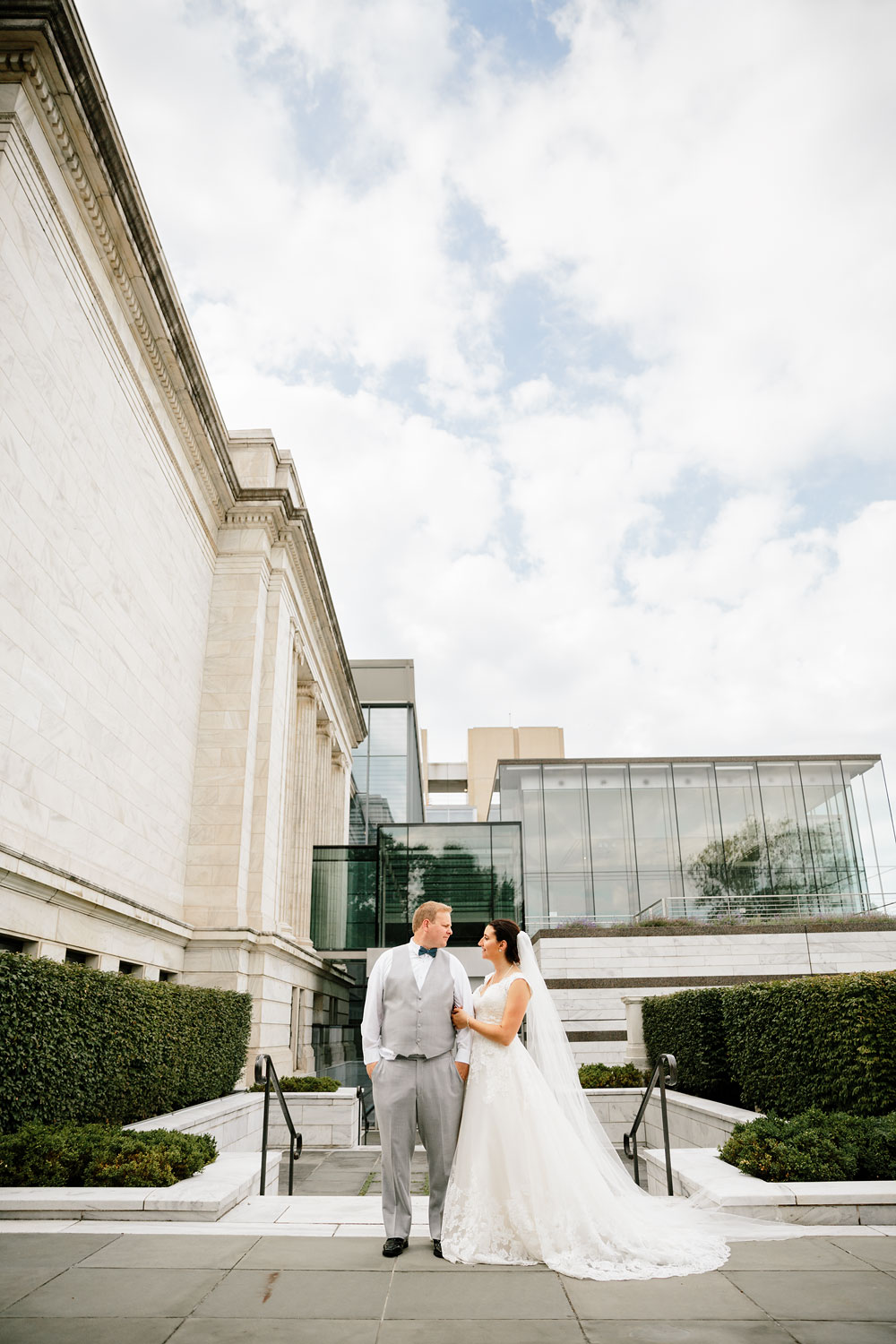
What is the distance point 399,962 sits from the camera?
577 centimetres

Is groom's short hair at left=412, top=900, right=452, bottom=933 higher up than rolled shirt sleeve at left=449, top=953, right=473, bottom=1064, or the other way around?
groom's short hair at left=412, top=900, right=452, bottom=933

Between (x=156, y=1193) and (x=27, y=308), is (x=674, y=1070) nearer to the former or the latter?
(x=156, y=1193)

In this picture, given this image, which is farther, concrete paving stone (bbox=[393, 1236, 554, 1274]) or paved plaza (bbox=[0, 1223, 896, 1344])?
concrete paving stone (bbox=[393, 1236, 554, 1274])

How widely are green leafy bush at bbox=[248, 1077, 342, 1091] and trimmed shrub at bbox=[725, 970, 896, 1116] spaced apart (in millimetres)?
7198

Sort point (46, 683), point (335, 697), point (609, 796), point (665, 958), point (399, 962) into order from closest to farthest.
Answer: point (399, 962), point (46, 683), point (665, 958), point (335, 697), point (609, 796)

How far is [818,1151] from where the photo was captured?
6953 millimetres

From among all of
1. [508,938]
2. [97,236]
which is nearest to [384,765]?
[97,236]

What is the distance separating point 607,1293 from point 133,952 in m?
10.8

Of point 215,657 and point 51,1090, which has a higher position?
point 215,657

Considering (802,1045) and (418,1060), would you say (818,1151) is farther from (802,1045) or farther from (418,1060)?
(418,1060)

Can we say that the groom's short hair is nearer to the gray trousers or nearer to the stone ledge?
the gray trousers

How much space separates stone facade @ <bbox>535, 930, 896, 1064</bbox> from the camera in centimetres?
2484

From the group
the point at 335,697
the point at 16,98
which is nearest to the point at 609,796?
the point at 335,697

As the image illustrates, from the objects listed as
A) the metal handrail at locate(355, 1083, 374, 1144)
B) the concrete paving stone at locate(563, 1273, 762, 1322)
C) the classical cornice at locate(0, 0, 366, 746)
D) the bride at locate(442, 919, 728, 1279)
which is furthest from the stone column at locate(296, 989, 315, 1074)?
the concrete paving stone at locate(563, 1273, 762, 1322)
